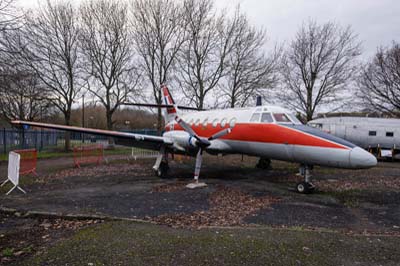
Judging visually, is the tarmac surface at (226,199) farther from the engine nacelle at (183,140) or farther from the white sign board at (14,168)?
the engine nacelle at (183,140)

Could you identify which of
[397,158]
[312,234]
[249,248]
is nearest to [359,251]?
[312,234]

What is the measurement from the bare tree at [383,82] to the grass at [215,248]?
1284 inches

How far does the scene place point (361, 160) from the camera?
8.32 metres

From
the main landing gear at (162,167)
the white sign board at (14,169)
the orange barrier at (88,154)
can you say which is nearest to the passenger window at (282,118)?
the main landing gear at (162,167)

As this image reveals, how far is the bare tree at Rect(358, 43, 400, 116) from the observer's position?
31484 millimetres

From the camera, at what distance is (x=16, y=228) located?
19.9ft

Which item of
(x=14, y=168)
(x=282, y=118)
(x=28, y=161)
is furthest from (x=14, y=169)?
(x=282, y=118)

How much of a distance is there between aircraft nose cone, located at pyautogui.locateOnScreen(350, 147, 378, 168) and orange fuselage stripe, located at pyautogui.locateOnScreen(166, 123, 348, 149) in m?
0.39

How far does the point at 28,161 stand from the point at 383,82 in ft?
117

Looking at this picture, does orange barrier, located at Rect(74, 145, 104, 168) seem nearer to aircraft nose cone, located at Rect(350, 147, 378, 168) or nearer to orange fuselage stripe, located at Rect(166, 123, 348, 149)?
orange fuselage stripe, located at Rect(166, 123, 348, 149)

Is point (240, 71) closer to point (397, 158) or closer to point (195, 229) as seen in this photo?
point (397, 158)

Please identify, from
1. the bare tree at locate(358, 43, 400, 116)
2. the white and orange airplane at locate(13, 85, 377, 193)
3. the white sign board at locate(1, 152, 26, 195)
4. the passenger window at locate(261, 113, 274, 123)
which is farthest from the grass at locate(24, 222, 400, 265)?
the bare tree at locate(358, 43, 400, 116)

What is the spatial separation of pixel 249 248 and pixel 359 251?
6.06 feet

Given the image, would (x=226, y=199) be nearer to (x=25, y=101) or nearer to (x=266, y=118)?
(x=266, y=118)
